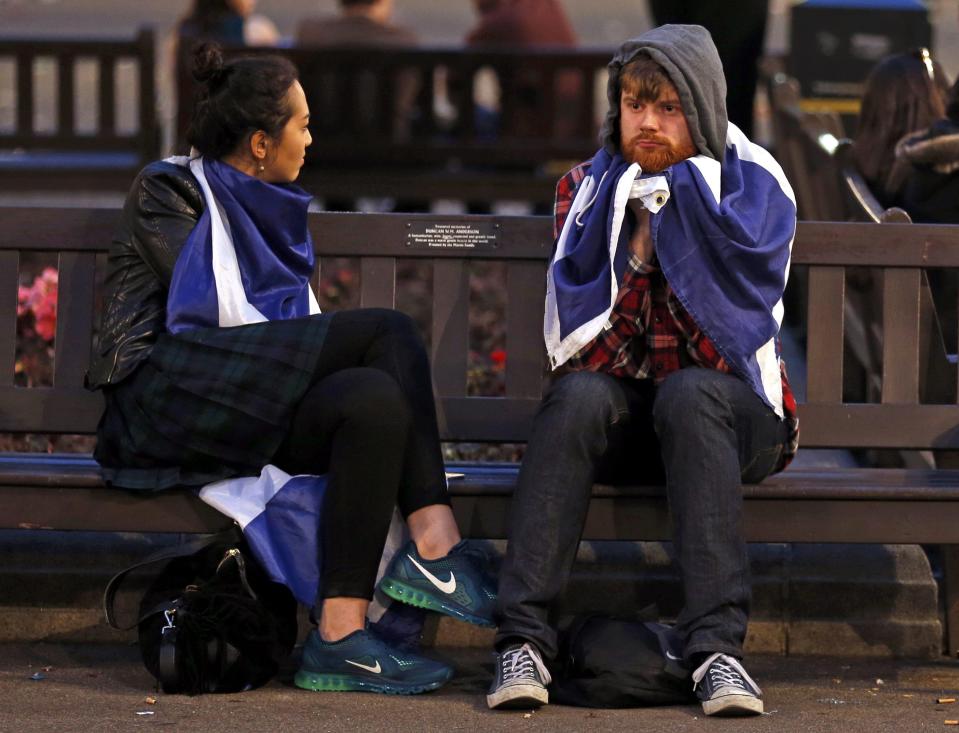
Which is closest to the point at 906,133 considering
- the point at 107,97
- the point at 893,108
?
the point at 893,108

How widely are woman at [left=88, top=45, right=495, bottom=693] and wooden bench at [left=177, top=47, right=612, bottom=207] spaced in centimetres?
521

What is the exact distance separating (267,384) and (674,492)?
94 centimetres

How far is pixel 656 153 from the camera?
4.49m

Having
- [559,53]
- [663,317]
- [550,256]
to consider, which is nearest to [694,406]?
[663,317]

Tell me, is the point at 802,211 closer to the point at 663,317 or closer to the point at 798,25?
the point at 798,25

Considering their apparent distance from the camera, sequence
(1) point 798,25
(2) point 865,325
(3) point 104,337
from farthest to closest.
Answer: (1) point 798,25
(2) point 865,325
(3) point 104,337

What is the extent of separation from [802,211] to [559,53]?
203 cm

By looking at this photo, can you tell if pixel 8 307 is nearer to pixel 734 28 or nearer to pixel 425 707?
pixel 425 707

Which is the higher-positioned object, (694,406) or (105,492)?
(694,406)

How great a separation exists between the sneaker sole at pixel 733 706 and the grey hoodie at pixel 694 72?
123cm

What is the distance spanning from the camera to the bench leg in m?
4.85

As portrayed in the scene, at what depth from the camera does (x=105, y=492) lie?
14.8ft

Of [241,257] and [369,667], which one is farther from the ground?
[241,257]

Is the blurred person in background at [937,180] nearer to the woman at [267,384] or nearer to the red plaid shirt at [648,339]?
the red plaid shirt at [648,339]
